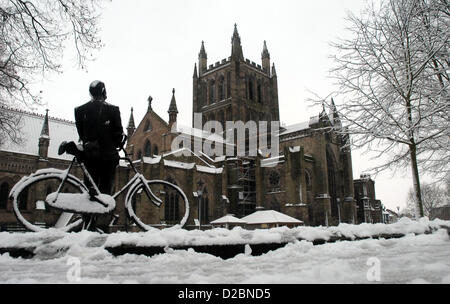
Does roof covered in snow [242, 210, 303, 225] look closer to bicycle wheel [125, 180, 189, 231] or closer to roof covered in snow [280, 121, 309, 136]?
bicycle wheel [125, 180, 189, 231]

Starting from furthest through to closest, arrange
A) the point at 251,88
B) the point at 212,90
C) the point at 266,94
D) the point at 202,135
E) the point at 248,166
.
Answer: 1. the point at 266,94
2. the point at 212,90
3. the point at 251,88
4. the point at 202,135
5. the point at 248,166

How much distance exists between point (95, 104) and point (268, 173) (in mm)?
30643

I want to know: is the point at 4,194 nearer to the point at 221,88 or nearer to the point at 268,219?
the point at 268,219

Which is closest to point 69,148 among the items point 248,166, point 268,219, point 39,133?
point 268,219

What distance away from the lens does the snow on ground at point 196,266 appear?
2238 millimetres

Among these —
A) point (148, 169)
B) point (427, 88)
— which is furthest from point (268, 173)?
point (427, 88)

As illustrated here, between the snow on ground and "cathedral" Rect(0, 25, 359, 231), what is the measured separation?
20.0 metres

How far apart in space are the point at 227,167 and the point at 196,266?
2988cm

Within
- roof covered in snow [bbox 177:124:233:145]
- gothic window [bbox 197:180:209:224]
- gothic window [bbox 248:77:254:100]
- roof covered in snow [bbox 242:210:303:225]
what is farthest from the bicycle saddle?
gothic window [bbox 248:77:254:100]

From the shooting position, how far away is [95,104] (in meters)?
4.91

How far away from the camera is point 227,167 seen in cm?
3294

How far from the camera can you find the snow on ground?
2238 millimetres

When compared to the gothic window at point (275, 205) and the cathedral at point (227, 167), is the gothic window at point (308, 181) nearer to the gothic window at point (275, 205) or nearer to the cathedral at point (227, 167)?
the cathedral at point (227, 167)

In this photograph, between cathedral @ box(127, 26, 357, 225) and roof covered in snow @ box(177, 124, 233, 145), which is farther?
roof covered in snow @ box(177, 124, 233, 145)
